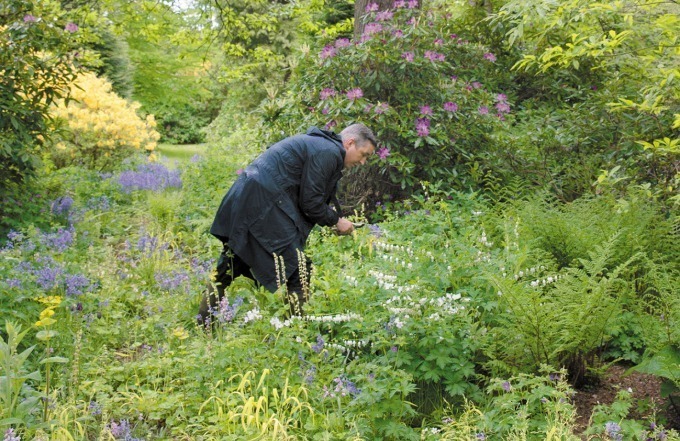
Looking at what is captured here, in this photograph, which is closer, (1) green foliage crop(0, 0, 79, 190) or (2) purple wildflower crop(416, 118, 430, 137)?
(1) green foliage crop(0, 0, 79, 190)

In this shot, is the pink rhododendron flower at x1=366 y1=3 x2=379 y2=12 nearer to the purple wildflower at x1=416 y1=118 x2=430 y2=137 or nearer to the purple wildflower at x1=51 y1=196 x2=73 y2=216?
the purple wildflower at x1=416 y1=118 x2=430 y2=137

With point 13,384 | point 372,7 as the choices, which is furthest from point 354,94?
point 13,384

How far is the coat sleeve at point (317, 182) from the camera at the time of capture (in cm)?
472

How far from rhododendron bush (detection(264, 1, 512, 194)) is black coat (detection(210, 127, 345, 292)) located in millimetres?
2297

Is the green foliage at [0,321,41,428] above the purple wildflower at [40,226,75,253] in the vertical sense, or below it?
above

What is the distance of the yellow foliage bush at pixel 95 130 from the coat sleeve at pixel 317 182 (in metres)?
7.37

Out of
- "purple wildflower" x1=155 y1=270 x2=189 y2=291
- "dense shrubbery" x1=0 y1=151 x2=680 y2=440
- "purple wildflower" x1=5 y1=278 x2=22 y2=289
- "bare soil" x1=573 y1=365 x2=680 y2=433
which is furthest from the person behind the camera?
"purple wildflower" x1=155 y1=270 x2=189 y2=291

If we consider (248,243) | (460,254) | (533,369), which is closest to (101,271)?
(248,243)

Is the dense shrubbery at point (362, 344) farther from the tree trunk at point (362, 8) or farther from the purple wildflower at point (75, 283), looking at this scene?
the tree trunk at point (362, 8)

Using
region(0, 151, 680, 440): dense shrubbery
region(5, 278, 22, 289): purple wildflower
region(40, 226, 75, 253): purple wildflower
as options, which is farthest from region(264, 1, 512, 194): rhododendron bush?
region(5, 278, 22, 289): purple wildflower

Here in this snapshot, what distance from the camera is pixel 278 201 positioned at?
186 inches

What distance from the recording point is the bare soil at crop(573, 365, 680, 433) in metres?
3.73

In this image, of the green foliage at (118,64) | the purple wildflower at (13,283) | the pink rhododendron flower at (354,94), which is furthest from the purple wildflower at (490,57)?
the green foliage at (118,64)

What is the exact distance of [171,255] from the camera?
6.70m
